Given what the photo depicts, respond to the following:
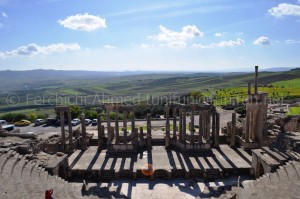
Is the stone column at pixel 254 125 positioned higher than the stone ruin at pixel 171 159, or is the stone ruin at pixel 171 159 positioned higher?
the stone column at pixel 254 125

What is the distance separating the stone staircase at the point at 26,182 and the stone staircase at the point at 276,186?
10304mm

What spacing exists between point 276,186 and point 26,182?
17.4 meters

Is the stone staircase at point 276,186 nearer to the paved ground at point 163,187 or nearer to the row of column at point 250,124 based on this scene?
the paved ground at point 163,187

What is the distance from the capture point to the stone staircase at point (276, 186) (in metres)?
19.9

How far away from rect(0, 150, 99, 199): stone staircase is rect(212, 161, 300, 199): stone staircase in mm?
10304

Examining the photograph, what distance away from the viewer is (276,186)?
70.8 ft

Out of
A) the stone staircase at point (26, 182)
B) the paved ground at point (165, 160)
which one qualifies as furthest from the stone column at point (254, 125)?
the stone staircase at point (26, 182)

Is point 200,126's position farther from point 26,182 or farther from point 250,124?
point 26,182

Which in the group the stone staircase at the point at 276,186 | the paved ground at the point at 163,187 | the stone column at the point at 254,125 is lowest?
the paved ground at the point at 163,187

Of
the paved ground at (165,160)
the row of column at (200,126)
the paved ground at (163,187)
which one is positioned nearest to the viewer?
the paved ground at (163,187)

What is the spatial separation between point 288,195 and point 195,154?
15.2 m

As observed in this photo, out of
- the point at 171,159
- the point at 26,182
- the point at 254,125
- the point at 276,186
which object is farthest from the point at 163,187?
the point at 254,125

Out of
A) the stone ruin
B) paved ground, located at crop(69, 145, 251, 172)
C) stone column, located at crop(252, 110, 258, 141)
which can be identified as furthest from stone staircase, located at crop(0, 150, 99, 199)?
stone column, located at crop(252, 110, 258, 141)

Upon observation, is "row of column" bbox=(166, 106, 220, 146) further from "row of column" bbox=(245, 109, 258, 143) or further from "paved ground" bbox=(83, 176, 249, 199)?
"paved ground" bbox=(83, 176, 249, 199)
